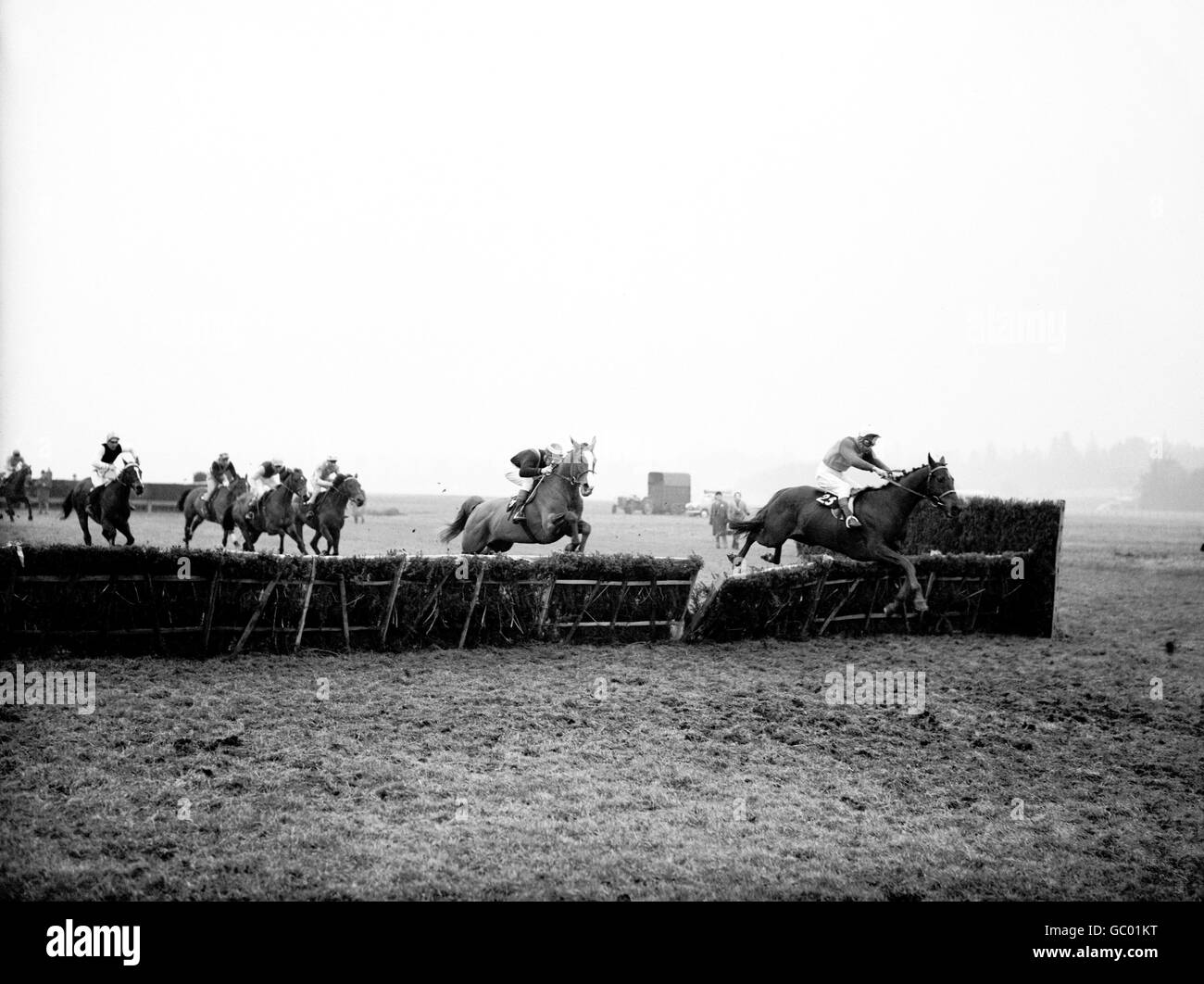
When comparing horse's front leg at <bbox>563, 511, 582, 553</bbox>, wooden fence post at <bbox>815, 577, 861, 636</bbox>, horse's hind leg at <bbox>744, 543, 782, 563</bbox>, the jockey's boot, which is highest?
the jockey's boot

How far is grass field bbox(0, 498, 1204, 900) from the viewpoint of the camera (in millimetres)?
5629

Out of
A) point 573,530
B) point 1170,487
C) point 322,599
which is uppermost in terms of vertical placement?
point 1170,487

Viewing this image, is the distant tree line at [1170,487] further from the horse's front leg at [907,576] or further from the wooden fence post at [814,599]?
the wooden fence post at [814,599]

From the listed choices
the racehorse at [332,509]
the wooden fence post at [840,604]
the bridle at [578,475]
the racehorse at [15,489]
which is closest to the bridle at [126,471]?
the racehorse at [332,509]

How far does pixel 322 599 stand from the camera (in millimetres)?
11000

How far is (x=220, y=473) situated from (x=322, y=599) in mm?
9996

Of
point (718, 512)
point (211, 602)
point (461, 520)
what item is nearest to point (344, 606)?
point (211, 602)

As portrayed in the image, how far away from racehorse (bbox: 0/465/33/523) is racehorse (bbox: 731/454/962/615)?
63.4 ft

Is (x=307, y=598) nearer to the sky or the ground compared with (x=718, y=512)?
nearer to the ground

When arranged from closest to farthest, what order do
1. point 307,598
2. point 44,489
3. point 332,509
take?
1. point 307,598
2. point 332,509
3. point 44,489

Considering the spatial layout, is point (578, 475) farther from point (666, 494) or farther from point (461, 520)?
point (666, 494)

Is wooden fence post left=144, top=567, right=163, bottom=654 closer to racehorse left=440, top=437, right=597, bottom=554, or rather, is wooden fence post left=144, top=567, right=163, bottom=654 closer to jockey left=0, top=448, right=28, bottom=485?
racehorse left=440, top=437, right=597, bottom=554

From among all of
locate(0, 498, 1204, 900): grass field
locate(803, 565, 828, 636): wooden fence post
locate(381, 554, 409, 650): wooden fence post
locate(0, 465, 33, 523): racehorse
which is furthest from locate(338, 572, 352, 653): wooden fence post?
locate(0, 465, 33, 523): racehorse
